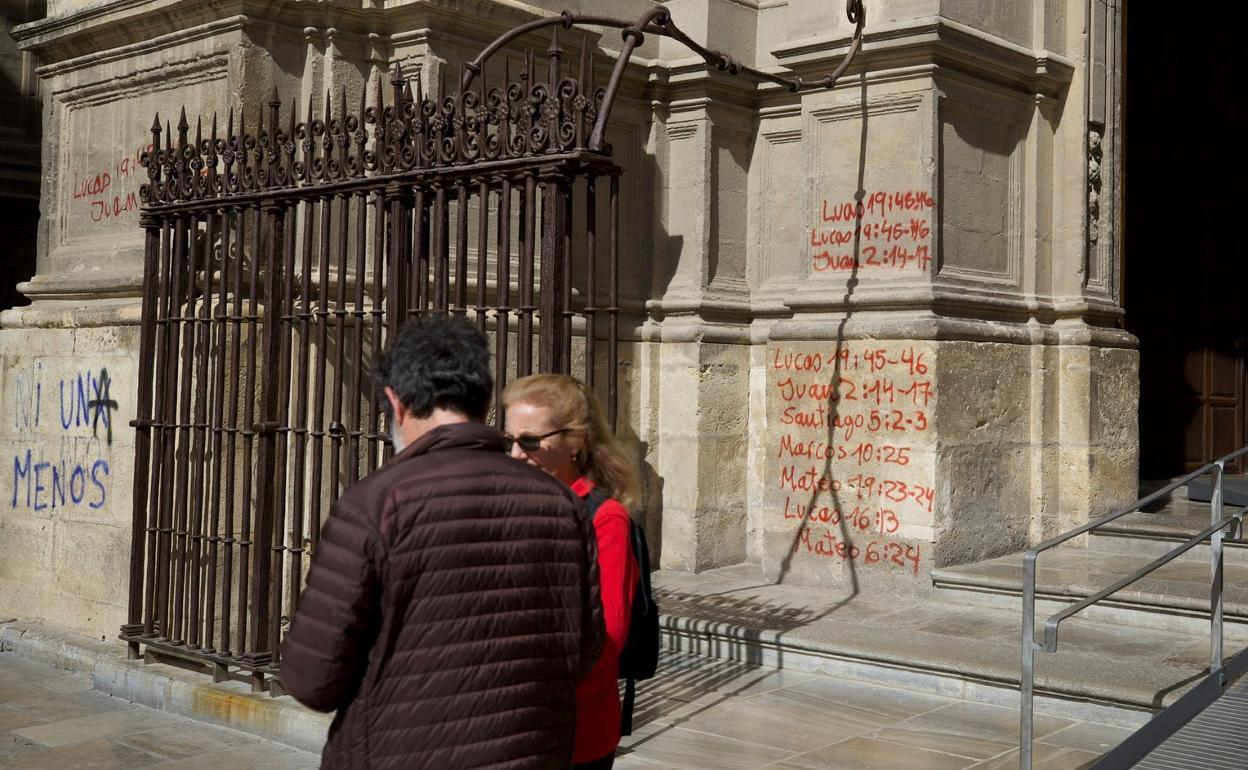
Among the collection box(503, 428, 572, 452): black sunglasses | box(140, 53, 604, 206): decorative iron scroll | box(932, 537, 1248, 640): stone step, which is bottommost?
box(932, 537, 1248, 640): stone step

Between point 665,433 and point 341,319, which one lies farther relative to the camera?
point 665,433

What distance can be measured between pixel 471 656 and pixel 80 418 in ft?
18.7

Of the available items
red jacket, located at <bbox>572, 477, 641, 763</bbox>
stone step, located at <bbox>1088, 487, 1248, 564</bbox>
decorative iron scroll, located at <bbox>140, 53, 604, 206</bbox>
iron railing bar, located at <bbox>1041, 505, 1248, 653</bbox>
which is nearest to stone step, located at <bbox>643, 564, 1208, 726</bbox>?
iron railing bar, located at <bbox>1041, 505, 1248, 653</bbox>

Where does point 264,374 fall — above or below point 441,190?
below

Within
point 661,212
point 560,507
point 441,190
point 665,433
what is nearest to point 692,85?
point 661,212

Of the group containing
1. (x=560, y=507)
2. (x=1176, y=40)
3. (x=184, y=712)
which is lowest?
(x=184, y=712)

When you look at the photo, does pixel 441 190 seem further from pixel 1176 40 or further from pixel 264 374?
pixel 1176 40

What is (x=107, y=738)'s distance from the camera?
19.1 ft

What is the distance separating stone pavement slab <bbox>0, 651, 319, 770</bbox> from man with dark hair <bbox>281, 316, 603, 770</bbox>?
10.4 feet

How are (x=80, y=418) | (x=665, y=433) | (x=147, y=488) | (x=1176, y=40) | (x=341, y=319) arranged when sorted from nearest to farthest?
(x=341, y=319) < (x=147, y=488) < (x=80, y=418) < (x=665, y=433) < (x=1176, y=40)

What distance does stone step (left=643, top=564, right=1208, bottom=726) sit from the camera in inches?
240

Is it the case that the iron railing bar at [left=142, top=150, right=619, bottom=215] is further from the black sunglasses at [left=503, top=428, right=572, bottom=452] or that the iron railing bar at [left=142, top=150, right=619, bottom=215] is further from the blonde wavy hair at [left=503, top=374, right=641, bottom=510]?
the black sunglasses at [left=503, top=428, right=572, bottom=452]

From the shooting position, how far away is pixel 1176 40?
12227 millimetres

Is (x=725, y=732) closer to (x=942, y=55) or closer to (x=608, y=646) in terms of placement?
(x=608, y=646)
